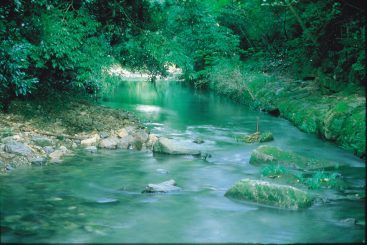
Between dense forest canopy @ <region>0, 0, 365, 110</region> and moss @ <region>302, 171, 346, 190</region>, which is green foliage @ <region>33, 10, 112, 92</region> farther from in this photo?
moss @ <region>302, 171, 346, 190</region>

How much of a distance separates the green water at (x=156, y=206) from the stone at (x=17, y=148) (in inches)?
36.0

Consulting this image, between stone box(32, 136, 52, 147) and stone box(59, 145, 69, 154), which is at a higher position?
stone box(32, 136, 52, 147)

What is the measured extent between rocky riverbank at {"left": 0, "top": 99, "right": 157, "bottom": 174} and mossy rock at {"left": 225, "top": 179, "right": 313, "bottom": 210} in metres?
5.55

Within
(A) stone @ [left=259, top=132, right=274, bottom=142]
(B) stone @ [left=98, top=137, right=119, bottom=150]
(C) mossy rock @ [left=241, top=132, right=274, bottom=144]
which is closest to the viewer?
(B) stone @ [left=98, top=137, right=119, bottom=150]

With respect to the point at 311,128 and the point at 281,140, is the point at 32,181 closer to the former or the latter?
the point at 281,140

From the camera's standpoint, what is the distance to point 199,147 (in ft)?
50.9

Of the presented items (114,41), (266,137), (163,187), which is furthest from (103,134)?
(114,41)

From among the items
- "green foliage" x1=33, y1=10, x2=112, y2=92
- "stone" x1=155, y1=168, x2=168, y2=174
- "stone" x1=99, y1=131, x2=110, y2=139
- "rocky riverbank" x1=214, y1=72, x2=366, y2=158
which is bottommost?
"stone" x1=155, y1=168, x2=168, y2=174

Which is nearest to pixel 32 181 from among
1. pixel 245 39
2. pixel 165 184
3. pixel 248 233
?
pixel 165 184

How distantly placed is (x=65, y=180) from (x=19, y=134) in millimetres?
3873

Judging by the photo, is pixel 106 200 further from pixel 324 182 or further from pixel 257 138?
pixel 257 138

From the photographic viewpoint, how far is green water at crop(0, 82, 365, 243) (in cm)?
736

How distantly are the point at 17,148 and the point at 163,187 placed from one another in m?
4.50

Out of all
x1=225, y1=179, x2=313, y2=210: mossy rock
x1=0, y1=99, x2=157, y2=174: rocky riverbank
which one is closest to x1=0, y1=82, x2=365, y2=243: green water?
x1=225, y1=179, x2=313, y2=210: mossy rock
